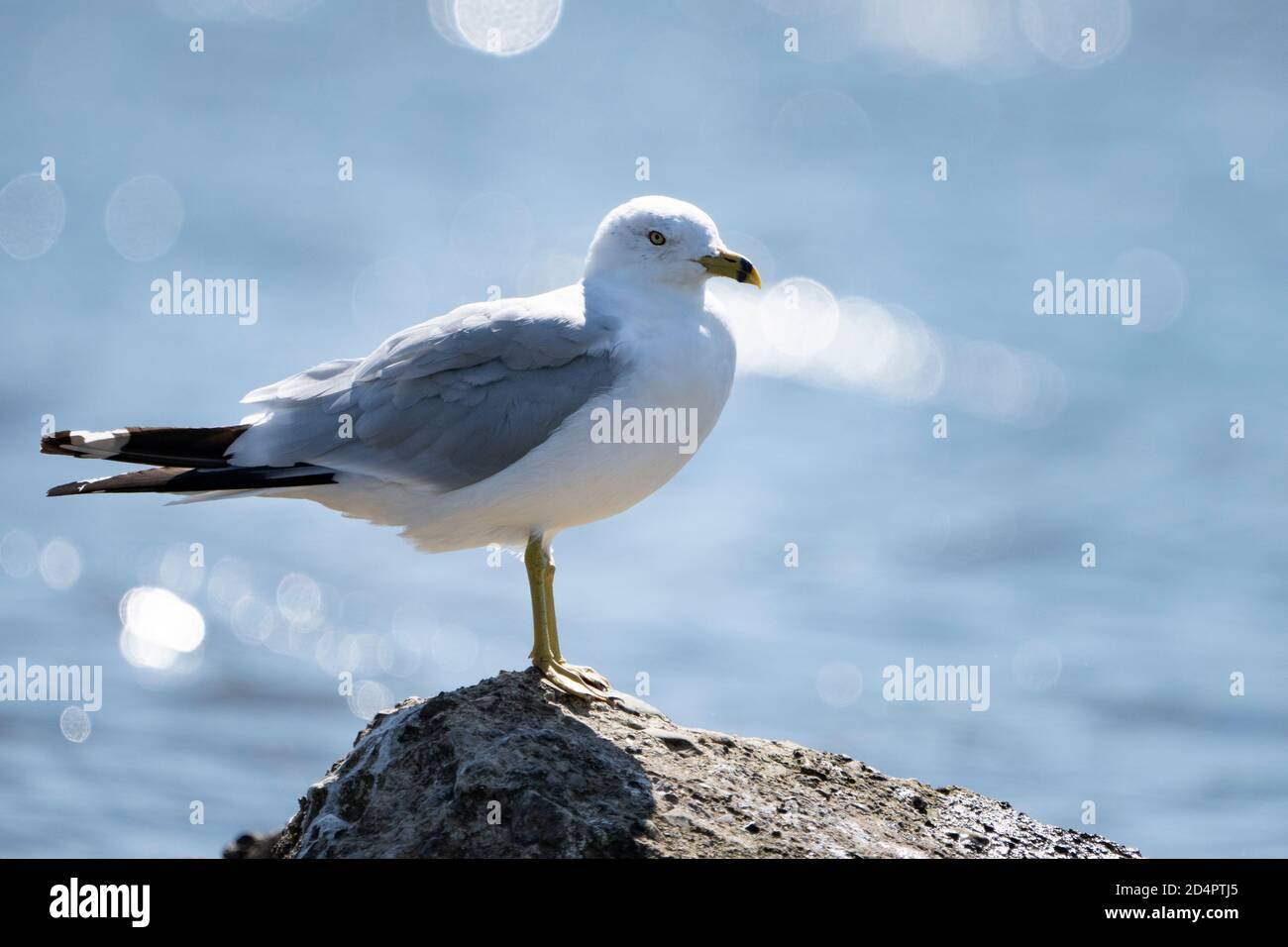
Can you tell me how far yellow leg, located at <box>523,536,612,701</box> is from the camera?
668 cm

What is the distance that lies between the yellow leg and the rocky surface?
8cm

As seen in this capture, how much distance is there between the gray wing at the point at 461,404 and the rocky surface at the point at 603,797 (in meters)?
1.04

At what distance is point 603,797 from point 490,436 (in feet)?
5.96

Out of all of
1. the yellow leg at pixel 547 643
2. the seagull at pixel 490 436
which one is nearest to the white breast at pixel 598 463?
the seagull at pixel 490 436

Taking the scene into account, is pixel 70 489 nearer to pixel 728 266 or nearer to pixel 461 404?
pixel 461 404

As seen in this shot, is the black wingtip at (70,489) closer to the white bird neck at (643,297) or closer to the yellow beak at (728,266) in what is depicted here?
the white bird neck at (643,297)

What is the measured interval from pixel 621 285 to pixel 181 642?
735 cm

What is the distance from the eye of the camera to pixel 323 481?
6781 mm

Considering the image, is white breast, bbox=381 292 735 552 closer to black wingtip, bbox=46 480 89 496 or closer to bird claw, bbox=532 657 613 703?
bird claw, bbox=532 657 613 703

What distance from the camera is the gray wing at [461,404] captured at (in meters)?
6.72

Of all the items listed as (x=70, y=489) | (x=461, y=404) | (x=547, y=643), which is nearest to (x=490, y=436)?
(x=461, y=404)
